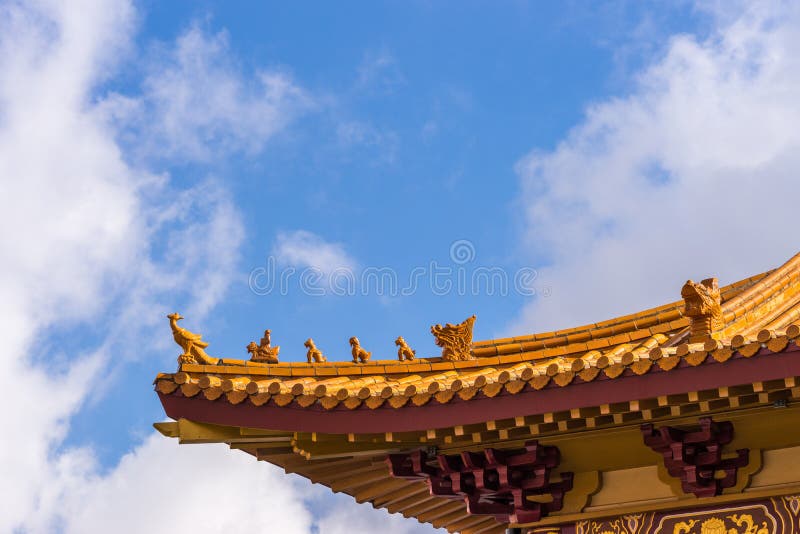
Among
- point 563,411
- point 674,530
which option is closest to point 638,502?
point 674,530

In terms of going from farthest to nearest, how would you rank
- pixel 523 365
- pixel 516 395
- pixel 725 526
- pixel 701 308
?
pixel 523 365 → pixel 701 308 → pixel 725 526 → pixel 516 395

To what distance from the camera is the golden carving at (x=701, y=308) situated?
870cm

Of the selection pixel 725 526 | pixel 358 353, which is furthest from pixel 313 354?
pixel 725 526

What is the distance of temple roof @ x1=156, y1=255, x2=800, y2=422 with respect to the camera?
792 centimetres

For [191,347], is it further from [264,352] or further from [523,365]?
[523,365]

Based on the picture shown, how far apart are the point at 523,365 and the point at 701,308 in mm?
1965

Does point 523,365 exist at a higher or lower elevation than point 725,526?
higher

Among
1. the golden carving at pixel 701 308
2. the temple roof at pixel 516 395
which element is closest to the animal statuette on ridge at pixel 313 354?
the temple roof at pixel 516 395

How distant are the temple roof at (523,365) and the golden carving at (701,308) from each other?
17cm

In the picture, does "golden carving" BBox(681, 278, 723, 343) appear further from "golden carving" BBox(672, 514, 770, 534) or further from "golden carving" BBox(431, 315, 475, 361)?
"golden carving" BBox(431, 315, 475, 361)

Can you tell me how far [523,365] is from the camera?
1015 centimetres

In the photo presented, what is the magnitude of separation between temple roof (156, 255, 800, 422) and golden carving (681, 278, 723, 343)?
0.57ft

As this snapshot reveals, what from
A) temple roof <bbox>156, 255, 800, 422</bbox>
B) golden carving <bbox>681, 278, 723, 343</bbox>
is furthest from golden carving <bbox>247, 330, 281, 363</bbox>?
golden carving <bbox>681, 278, 723, 343</bbox>

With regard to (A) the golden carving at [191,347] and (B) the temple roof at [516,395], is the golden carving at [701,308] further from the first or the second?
(A) the golden carving at [191,347]
